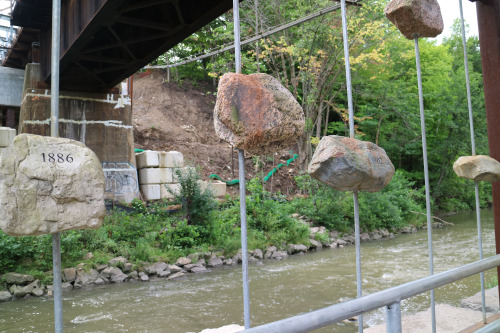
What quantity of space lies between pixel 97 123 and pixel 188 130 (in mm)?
8383

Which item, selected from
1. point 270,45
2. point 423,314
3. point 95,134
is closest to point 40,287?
point 95,134

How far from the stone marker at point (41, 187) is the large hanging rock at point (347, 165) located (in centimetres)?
115

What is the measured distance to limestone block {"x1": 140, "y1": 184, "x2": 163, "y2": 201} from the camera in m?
14.3

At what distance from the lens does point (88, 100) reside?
43.9 ft

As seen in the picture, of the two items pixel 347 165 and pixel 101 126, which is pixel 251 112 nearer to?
pixel 347 165

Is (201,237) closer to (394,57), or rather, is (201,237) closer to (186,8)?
(186,8)

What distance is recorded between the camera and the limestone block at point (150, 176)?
47.1 feet

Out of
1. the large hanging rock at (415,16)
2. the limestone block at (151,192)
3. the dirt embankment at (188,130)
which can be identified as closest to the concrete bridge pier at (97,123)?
the limestone block at (151,192)

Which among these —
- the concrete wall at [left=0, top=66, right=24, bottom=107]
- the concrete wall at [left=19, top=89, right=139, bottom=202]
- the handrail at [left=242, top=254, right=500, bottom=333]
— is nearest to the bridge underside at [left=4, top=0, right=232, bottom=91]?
the concrete wall at [left=19, top=89, right=139, bottom=202]

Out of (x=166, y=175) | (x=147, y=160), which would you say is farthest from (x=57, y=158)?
(x=166, y=175)

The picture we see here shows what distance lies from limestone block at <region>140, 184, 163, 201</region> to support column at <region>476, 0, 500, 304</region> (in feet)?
39.2

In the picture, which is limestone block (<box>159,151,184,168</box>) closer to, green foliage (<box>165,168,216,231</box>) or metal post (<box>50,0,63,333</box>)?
green foliage (<box>165,168,216,231</box>)

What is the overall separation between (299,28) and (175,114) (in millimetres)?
8686

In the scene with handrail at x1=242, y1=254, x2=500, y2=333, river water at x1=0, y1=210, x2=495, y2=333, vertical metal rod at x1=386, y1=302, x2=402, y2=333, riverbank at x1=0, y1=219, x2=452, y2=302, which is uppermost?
handrail at x1=242, y1=254, x2=500, y2=333
